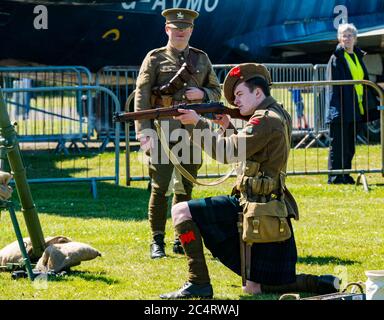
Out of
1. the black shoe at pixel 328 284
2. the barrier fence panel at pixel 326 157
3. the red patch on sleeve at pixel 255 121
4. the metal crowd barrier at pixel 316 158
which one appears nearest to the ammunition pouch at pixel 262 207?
the red patch on sleeve at pixel 255 121

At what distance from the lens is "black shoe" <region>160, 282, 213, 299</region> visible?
7.22 m

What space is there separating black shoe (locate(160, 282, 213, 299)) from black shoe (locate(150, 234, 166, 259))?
172 cm

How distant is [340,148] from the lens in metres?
14.3

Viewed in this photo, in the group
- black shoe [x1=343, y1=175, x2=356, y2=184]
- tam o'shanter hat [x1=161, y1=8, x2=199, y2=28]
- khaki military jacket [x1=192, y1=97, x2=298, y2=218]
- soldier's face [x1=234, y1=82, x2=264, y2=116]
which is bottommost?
black shoe [x1=343, y1=175, x2=356, y2=184]

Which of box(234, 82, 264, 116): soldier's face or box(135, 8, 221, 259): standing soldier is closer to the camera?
box(234, 82, 264, 116): soldier's face

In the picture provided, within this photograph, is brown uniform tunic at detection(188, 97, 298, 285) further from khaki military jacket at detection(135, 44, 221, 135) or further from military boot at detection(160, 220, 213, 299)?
A: khaki military jacket at detection(135, 44, 221, 135)

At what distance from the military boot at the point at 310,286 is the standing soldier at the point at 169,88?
1825 mm

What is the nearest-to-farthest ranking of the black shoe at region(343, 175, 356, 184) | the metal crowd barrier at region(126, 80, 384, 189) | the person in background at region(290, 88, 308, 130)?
1. the metal crowd barrier at region(126, 80, 384, 189)
2. the black shoe at region(343, 175, 356, 184)
3. the person in background at region(290, 88, 308, 130)

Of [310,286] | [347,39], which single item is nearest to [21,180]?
[310,286]

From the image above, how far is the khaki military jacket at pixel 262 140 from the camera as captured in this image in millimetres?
7070

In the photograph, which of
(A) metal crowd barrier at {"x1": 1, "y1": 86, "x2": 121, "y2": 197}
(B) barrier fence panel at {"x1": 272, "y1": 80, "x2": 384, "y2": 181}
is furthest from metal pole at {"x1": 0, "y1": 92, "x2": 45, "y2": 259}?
(B) barrier fence panel at {"x1": 272, "y1": 80, "x2": 384, "y2": 181}

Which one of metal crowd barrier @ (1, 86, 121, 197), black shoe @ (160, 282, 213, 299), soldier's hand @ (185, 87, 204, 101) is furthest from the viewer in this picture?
metal crowd barrier @ (1, 86, 121, 197)

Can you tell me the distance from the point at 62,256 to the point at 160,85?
1.76 m
